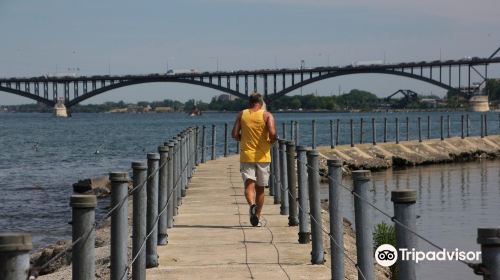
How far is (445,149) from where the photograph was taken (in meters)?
40.5

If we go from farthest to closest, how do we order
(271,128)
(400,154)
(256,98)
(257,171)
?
(400,154)
(257,171)
(256,98)
(271,128)

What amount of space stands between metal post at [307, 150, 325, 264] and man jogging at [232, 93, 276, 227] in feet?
6.92

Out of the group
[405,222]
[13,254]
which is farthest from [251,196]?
[13,254]

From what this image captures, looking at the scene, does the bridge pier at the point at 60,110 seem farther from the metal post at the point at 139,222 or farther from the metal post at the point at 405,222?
Result: the metal post at the point at 405,222

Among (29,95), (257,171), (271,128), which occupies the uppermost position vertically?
(29,95)

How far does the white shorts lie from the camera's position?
11.6 m

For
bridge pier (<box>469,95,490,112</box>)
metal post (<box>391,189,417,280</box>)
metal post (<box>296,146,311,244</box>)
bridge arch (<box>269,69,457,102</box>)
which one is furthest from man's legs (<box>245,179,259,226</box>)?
bridge pier (<box>469,95,490,112</box>)

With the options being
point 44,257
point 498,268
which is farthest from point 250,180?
point 498,268

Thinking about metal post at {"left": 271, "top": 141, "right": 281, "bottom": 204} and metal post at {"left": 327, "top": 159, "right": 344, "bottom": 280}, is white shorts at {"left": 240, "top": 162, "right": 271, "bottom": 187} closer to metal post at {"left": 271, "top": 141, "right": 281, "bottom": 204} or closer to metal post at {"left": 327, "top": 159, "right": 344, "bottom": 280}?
metal post at {"left": 271, "top": 141, "right": 281, "bottom": 204}

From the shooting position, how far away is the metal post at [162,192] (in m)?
10.4

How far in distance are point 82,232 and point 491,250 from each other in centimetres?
216

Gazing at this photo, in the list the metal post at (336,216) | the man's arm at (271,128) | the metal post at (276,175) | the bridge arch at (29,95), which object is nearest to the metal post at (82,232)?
the metal post at (336,216)

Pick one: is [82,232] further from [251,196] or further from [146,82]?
[146,82]

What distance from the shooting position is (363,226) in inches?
252
